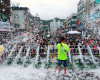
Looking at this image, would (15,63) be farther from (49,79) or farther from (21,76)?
(49,79)

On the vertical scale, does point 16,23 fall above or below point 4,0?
below

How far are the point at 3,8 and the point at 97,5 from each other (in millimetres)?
22196

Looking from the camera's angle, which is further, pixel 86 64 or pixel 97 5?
pixel 97 5

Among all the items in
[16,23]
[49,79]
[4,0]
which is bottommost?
[49,79]

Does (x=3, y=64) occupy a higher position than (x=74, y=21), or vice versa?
(x=74, y=21)

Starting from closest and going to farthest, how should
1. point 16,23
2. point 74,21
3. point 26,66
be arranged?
point 26,66, point 16,23, point 74,21

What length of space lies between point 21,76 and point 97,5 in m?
21.7

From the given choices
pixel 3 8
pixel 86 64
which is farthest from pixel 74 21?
pixel 86 64

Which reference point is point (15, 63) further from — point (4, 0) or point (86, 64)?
point (4, 0)

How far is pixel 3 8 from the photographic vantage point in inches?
890

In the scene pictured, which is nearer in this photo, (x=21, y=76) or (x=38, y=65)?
(x=21, y=76)

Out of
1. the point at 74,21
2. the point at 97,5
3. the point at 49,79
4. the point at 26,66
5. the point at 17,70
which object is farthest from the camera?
the point at 74,21

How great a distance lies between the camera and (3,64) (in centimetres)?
540

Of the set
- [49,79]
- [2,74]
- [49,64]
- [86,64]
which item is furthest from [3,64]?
[86,64]
